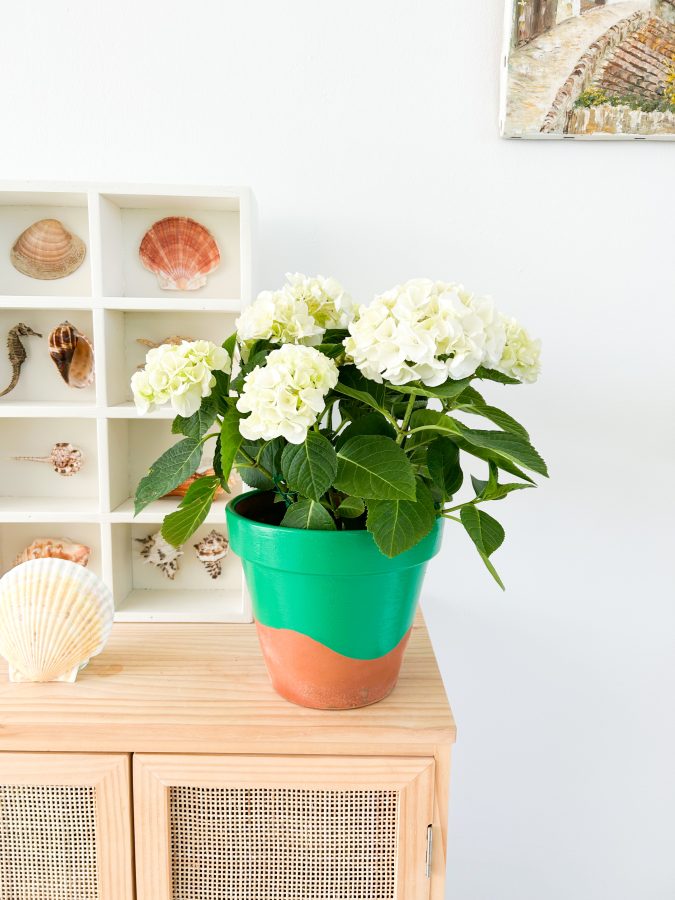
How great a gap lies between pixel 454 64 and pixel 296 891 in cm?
113

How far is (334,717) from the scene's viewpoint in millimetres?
724

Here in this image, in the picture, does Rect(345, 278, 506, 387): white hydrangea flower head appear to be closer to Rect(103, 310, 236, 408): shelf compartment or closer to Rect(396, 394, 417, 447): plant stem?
Rect(396, 394, 417, 447): plant stem

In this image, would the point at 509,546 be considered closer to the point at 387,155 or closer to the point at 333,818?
the point at 333,818

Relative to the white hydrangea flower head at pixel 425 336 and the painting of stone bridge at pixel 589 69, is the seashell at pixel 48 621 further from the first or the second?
the painting of stone bridge at pixel 589 69

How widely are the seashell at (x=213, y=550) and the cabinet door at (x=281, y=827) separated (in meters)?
0.38

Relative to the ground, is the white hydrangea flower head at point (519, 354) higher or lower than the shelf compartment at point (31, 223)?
lower

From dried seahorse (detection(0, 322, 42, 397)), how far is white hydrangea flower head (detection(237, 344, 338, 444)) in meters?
0.58

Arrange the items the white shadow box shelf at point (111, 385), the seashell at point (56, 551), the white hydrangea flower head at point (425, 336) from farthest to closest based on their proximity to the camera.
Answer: the seashell at point (56, 551) < the white shadow box shelf at point (111, 385) < the white hydrangea flower head at point (425, 336)

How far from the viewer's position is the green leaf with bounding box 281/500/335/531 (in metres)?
0.69

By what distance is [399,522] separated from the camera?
24.8 inches

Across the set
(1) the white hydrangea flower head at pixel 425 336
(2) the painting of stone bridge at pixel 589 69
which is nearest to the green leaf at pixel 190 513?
(1) the white hydrangea flower head at pixel 425 336

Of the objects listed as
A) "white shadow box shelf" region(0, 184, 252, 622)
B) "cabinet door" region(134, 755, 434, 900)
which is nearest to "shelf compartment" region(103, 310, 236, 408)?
"white shadow box shelf" region(0, 184, 252, 622)

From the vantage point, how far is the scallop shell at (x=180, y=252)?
101cm

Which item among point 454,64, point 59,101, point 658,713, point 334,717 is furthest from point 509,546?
point 59,101
